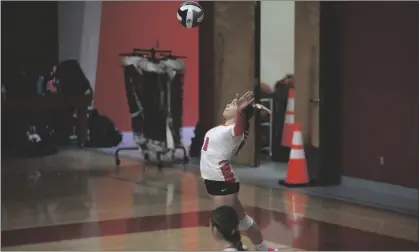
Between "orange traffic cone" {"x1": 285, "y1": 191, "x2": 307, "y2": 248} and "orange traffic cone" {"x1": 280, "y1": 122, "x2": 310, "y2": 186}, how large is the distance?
36 cm

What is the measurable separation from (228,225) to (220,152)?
0.34m

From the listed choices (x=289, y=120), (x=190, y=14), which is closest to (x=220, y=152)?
(x=190, y=14)

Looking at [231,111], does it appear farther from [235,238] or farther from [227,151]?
[235,238]

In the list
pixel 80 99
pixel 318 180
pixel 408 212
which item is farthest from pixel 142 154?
pixel 408 212

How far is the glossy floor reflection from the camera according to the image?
565 cm

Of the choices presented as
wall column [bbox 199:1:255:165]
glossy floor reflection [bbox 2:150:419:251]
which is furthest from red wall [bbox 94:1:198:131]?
glossy floor reflection [bbox 2:150:419:251]

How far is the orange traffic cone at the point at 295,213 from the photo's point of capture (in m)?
5.82

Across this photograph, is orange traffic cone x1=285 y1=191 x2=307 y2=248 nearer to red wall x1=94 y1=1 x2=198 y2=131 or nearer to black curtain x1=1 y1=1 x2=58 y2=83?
red wall x1=94 y1=1 x2=198 y2=131

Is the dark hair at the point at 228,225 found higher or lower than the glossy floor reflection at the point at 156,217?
higher

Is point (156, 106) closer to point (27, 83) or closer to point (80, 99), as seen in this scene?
point (80, 99)

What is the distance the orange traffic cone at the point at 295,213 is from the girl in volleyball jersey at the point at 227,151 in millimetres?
2990

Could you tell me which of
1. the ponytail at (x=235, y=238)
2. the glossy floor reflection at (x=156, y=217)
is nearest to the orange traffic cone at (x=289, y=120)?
the glossy floor reflection at (x=156, y=217)

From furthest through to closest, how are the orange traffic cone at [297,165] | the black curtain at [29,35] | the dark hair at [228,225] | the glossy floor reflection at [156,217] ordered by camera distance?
the black curtain at [29,35]
the orange traffic cone at [297,165]
the glossy floor reflection at [156,217]
the dark hair at [228,225]

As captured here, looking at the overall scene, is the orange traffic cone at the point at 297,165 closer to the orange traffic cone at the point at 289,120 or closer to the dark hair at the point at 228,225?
the orange traffic cone at the point at 289,120
